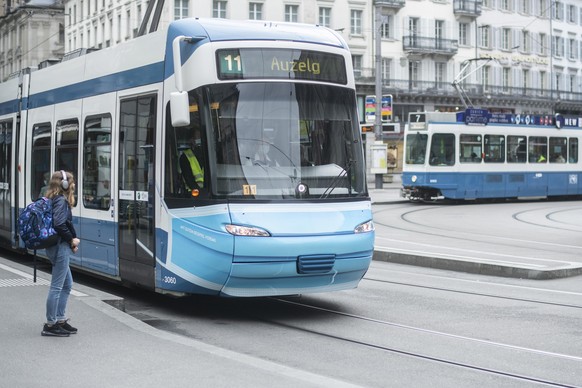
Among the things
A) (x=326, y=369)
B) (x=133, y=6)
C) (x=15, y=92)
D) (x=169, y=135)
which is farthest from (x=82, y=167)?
(x=133, y=6)

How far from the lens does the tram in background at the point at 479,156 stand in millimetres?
36969

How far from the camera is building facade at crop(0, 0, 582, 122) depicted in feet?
212

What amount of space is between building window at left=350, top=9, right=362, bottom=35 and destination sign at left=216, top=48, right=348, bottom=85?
190 feet

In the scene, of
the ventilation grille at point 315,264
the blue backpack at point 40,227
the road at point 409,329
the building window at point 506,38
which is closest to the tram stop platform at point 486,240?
the road at point 409,329

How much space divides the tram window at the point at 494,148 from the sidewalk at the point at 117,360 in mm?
29894

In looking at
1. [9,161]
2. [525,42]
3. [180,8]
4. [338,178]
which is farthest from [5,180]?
[525,42]

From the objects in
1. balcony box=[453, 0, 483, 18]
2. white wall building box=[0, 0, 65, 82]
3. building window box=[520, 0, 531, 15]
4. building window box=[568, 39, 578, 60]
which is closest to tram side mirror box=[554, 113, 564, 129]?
balcony box=[453, 0, 483, 18]

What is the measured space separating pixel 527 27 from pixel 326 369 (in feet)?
246

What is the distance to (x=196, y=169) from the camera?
9.82 metres

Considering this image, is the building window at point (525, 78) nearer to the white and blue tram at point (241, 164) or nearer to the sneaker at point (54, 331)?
the white and blue tram at point (241, 164)

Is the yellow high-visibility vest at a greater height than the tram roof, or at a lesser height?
lesser

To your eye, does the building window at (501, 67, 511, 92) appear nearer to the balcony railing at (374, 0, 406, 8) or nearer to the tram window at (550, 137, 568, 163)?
the balcony railing at (374, 0, 406, 8)

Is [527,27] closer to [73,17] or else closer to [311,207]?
[73,17]

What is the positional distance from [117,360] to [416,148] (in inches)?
1202
